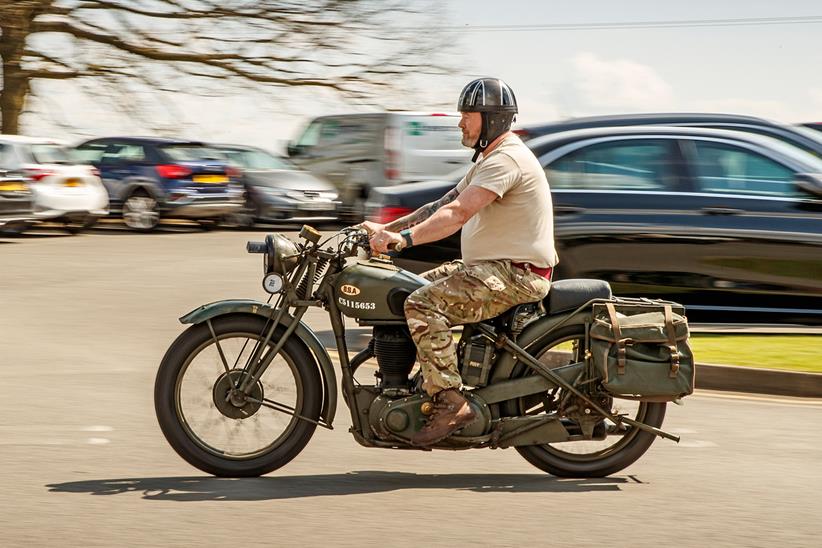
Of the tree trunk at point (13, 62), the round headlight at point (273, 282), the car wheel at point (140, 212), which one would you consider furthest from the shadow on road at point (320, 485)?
the tree trunk at point (13, 62)

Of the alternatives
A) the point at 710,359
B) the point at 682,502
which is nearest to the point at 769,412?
the point at 710,359

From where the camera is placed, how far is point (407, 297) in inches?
237

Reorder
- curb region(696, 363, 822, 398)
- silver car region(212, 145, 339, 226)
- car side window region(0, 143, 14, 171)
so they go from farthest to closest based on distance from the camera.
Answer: silver car region(212, 145, 339, 226)
car side window region(0, 143, 14, 171)
curb region(696, 363, 822, 398)

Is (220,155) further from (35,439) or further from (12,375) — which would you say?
(35,439)

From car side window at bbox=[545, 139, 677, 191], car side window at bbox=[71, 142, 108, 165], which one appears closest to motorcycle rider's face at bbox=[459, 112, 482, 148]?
car side window at bbox=[545, 139, 677, 191]

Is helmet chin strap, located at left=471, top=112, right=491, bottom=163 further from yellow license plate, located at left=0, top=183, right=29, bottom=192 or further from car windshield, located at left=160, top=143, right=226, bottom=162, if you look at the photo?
car windshield, located at left=160, top=143, right=226, bottom=162

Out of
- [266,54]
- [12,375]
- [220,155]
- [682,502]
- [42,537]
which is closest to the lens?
[42,537]

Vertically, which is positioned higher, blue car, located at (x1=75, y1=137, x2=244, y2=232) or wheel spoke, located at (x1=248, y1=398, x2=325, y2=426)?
blue car, located at (x1=75, y1=137, x2=244, y2=232)

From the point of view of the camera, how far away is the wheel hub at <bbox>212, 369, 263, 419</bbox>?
20.2ft

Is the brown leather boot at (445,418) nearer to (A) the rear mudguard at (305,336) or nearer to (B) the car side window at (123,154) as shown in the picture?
(A) the rear mudguard at (305,336)

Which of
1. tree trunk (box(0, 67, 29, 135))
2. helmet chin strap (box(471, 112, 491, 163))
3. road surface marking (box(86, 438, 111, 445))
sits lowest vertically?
road surface marking (box(86, 438, 111, 445))

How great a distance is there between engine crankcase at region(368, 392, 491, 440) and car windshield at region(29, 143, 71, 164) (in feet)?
56.5

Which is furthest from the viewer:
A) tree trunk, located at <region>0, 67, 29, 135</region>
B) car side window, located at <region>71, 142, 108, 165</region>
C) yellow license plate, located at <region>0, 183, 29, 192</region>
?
tree trunk, located at <region>0, 67, 29, 135</region>

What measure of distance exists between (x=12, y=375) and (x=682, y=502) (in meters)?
5.12
